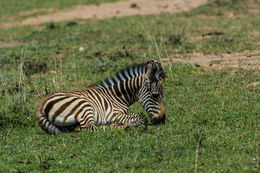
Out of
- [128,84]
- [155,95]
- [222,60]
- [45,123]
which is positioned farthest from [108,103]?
[222,60]

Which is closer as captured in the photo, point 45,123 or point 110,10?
point 45,123

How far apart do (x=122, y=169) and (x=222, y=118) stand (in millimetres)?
2855

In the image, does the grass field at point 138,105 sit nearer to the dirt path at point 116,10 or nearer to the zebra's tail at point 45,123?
the zebra's tail at point 45,123

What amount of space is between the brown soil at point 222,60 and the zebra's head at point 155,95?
436cm

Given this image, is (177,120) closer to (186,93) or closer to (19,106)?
(186,93)

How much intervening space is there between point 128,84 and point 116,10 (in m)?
15.3

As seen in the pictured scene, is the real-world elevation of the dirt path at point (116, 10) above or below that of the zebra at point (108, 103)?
above

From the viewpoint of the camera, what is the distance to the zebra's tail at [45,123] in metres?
8.12

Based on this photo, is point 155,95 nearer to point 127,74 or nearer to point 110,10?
point 127,74

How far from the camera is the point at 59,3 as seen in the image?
2581 cm

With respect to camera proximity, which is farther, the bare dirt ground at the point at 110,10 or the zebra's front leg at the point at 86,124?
the bare dirt ground at the point at 110,10

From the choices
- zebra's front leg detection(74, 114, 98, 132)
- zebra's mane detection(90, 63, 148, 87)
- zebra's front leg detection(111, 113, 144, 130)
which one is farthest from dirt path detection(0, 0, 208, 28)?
zebra's front leg detection(74, 114, 98, 132)

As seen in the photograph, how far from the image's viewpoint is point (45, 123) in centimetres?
816

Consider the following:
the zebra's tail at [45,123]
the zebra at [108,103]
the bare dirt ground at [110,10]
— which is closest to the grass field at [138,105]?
the zebra's tail at [45,123]
